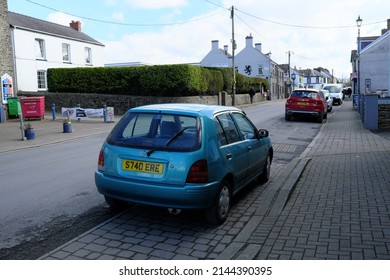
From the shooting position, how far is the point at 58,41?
117ft

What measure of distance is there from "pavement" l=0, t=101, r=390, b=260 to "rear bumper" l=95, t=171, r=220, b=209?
1.23 ft

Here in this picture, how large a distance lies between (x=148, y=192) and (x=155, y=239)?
0.56 m

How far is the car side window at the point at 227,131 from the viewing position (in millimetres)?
5250

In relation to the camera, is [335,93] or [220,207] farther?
[335,93]

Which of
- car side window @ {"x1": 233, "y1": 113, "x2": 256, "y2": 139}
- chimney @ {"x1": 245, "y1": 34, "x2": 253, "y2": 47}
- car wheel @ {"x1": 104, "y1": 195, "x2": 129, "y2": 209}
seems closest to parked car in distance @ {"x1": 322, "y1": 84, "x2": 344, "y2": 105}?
chimney @ {"x1": 245, "y1": 34, "x2": 253, "y2": 47}

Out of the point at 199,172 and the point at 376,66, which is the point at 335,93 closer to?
the point at 376,66

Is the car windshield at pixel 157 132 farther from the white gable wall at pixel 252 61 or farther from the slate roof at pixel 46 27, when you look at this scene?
the white gable wall at pixel 252 61

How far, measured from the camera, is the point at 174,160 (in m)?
4.62

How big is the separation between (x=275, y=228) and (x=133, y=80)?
25018 millimetres

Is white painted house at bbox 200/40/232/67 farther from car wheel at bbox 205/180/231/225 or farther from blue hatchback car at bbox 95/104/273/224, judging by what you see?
car wheel at bbox 205/180/231/225

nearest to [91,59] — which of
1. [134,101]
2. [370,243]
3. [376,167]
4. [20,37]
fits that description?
[20,37]

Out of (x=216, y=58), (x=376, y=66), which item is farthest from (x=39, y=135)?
(x=216, y=58)

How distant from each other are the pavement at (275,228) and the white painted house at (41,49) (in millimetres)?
27775

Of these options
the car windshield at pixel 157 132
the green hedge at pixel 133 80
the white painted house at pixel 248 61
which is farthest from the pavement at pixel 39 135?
the white painted house at pixel 248 61
